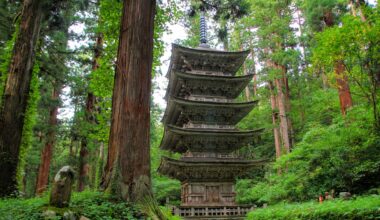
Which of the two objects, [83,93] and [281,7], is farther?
[281,7]

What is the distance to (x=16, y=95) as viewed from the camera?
834 centimetres

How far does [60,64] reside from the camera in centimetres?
1351

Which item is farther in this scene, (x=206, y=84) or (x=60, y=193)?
(x=206, y=84)

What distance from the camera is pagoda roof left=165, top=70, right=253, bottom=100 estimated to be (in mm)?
17578

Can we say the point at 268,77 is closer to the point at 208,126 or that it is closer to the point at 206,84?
the point at 206,84

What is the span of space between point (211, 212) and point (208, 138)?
152 inches

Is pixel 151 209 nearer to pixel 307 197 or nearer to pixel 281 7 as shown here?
pixel 307 197

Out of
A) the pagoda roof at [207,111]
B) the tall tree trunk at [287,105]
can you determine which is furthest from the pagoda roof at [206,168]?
the tall tree trunk at [287,105]

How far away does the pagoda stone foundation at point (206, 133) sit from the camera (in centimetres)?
1582

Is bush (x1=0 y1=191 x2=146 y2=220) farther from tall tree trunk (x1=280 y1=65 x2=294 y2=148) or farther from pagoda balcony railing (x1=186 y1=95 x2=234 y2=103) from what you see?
tall tree trunk (x1=280 y1=65 x2=294 y2=148)

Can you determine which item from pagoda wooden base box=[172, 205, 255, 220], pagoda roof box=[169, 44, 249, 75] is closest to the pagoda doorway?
pagoda wooden base box=[172, 205, 255, 220]

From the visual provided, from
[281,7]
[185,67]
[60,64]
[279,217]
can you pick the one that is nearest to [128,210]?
[279,217]

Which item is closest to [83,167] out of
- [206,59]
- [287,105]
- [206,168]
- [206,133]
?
[206,168]

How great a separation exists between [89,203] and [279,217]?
23.6ft
